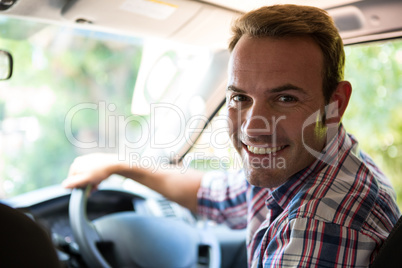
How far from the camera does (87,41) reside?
2490 millimetres

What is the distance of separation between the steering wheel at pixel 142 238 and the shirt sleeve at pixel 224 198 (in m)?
0.14

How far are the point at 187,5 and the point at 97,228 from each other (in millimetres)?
938

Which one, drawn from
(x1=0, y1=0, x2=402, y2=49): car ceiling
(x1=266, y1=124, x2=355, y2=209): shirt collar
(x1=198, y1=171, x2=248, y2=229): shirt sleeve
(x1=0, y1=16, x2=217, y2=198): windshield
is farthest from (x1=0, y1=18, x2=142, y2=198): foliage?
(x1=266, y1=124, x2=355, y2=209): shirt collar

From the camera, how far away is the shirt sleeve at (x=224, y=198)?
1.69m

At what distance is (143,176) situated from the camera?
1896 millimetres

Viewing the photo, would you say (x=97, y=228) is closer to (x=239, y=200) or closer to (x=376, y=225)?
(x=239, y=200)

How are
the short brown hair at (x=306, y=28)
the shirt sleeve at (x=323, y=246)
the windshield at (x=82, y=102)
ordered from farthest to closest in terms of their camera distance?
1. the windshield at (x=82, y=102)
2. the short brown hair at (x=306, y=28)
3. the shirt sleeve at (x=323, y=246)

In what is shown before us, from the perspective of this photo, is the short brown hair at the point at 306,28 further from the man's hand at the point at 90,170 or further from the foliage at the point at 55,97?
the foliage at the point at 55,97

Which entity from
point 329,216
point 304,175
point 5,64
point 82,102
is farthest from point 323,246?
point 82,102

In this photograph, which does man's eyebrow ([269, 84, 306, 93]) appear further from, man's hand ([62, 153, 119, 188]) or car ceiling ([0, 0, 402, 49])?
man's hand ([62, 153, 119, 188])

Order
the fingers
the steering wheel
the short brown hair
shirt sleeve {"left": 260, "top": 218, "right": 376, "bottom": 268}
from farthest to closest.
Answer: the fingers → the steering wheel → the short brown hair → shirt sleeve {"left": 260, "top": 218, "right": 376, "bottom": 268}

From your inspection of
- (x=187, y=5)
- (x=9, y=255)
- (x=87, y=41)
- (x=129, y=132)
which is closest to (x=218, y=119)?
(x=129, y=132)

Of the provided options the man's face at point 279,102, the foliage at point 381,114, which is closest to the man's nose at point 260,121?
the man's face at point 279,102

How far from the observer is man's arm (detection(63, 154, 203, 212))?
1.79 metres
